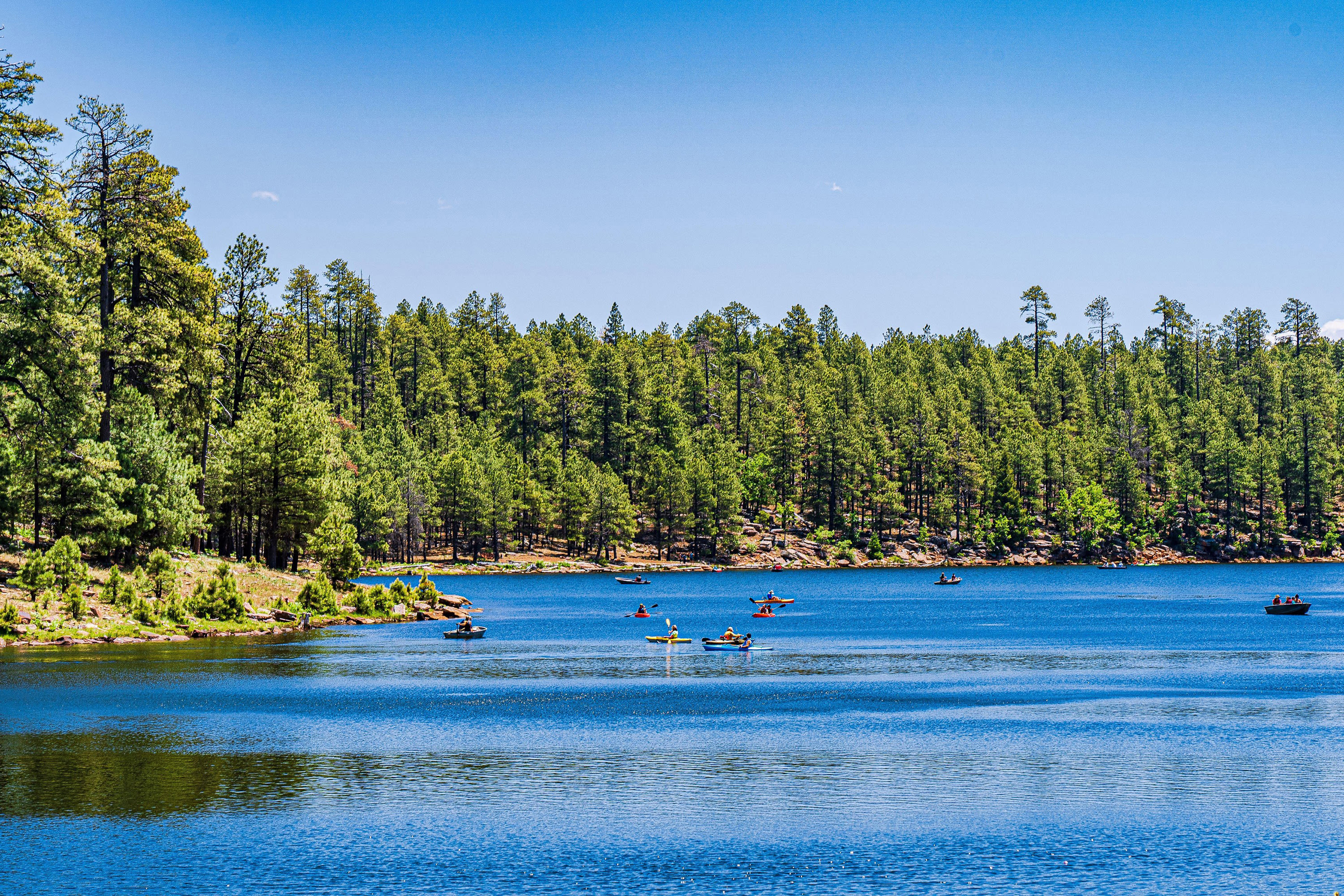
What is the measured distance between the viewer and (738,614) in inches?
3819

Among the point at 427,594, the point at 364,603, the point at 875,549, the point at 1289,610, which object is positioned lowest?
the point at 1289,610

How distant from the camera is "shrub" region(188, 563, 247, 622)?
221 feet

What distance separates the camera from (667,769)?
32.8 m

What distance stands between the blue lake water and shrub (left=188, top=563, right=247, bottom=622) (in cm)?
319

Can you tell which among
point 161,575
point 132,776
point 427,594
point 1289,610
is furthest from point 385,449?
point 132,776

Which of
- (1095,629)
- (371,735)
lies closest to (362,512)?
(1095,629)

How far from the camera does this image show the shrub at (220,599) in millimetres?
67500

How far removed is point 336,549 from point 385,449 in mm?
77798

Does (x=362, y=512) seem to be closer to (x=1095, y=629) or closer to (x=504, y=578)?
(x=504, y=578)

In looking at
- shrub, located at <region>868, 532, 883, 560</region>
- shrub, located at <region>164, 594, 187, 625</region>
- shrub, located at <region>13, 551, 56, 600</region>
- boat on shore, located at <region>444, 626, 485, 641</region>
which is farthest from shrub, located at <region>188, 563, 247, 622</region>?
shrub, located at <region>868, 532, 883, 560</region>

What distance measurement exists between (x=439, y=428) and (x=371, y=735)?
142 m

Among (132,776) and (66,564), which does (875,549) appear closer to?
(66,564)

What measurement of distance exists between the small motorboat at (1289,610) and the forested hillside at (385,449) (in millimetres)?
73027

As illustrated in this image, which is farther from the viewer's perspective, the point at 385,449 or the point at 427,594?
the point at 385,449
